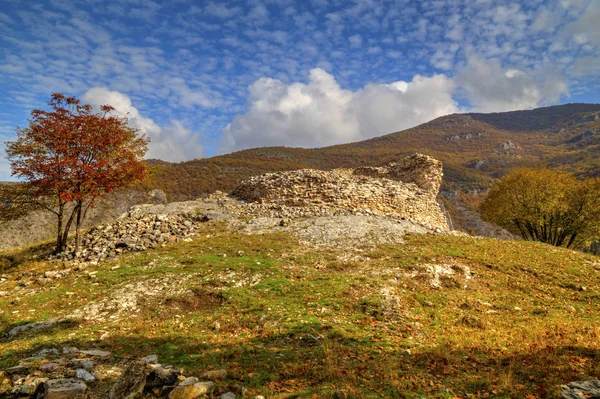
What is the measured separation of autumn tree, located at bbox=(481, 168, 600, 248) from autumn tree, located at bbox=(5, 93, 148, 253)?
31613mm

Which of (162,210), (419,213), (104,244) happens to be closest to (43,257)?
(104,244)

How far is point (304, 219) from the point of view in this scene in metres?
22.0

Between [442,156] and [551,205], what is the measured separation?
113991mm

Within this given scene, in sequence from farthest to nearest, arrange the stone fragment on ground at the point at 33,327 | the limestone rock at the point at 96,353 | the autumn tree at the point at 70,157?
the autumn tree at the point at 70,157, the stone fragment on ground at the point at 33,327, the limestone rock at the point at 96,353

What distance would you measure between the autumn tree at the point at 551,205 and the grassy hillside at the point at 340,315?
12.4 m

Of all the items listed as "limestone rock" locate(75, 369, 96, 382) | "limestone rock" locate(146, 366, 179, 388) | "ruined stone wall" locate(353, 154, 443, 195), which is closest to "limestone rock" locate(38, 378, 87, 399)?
"limestone rock" locate(75, 369, 96, 382)

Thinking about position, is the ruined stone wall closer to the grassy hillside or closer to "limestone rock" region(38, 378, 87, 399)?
the grassy hillside

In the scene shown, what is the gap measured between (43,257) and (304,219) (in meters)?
15.4

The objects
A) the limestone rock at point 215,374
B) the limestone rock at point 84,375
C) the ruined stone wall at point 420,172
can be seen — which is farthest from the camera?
the ruined stone wall at point 420,172

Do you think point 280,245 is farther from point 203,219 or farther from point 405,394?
point 405,394

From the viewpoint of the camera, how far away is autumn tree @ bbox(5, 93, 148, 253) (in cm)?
1545

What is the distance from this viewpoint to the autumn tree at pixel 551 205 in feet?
90.4

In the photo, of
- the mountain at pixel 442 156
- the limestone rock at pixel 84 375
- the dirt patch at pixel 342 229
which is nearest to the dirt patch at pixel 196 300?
the limestone rock at pixel 84 375

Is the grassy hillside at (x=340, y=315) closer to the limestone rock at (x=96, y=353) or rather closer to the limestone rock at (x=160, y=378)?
the limestone rock at (x=96, y=353)
